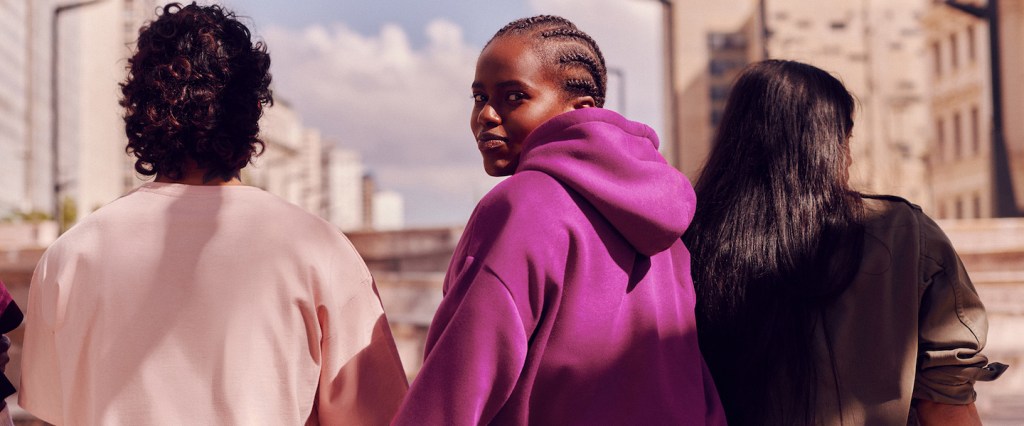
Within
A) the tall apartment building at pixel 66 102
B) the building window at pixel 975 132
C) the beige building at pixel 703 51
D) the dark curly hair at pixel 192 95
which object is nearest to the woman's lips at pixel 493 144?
the dark curly hair at pixel 192 95

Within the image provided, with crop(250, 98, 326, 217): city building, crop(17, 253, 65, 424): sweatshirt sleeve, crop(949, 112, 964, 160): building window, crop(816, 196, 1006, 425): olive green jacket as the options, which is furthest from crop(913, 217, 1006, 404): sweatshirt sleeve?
crop(250, 98, 326, 217): city building

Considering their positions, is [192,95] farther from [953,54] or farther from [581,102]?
[953,54]

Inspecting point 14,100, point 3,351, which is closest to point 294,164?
point 14,100

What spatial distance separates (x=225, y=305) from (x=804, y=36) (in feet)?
88.2

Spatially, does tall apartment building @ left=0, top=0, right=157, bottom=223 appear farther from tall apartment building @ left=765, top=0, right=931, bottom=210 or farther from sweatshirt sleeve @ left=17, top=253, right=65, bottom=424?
sweatshirt sleeve @ left=17, top=253, right=65, bottom=424

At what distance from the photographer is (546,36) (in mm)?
2160

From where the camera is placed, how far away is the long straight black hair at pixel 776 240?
7.97 feet

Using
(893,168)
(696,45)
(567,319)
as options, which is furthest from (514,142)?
(696,45)

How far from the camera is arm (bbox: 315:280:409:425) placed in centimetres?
232

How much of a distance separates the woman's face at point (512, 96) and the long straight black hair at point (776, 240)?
1.87ft

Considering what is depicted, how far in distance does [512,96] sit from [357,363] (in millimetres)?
667

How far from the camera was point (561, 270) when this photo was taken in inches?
77.5

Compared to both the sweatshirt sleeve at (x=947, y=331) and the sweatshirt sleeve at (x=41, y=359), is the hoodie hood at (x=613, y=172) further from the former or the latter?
the sweatshirt sleeve at (x=41, y=359)

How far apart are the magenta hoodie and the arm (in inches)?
11.1
